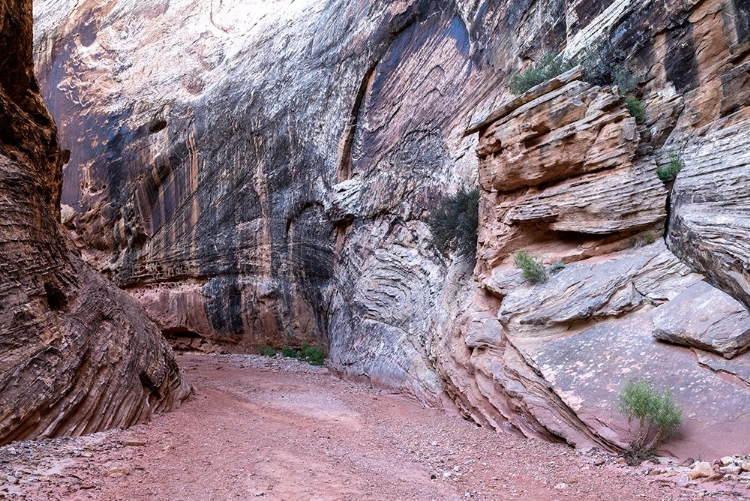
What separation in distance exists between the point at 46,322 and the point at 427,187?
9142 millimetres

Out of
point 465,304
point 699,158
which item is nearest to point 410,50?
point 465,304

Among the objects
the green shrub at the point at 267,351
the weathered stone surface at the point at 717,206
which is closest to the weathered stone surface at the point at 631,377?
the weathered stone surface at the point at 717,206

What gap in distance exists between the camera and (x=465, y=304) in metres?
10.3

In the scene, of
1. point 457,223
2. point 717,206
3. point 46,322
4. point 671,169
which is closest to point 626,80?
point 671,169

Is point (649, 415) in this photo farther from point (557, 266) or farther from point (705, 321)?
point (557, 266)

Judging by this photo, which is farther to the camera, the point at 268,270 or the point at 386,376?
the point at 268,270

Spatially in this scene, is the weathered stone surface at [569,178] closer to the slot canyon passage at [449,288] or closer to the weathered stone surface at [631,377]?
the slot canyon passage at [449,288]

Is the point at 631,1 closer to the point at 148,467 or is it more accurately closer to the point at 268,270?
the point at 148,467

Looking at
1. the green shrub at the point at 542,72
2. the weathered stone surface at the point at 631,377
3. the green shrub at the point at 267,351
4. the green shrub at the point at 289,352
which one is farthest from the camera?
the green shrub at the point at 267,351

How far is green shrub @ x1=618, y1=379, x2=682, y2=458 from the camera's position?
5340mm

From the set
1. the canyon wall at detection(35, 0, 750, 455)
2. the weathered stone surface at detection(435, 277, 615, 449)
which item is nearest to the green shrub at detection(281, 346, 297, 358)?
the canyon wall at detection(35, 0, 750, 455)

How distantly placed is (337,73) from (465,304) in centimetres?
1092

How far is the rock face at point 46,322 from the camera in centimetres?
641

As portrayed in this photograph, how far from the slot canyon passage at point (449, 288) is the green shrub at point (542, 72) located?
3.9 inches
